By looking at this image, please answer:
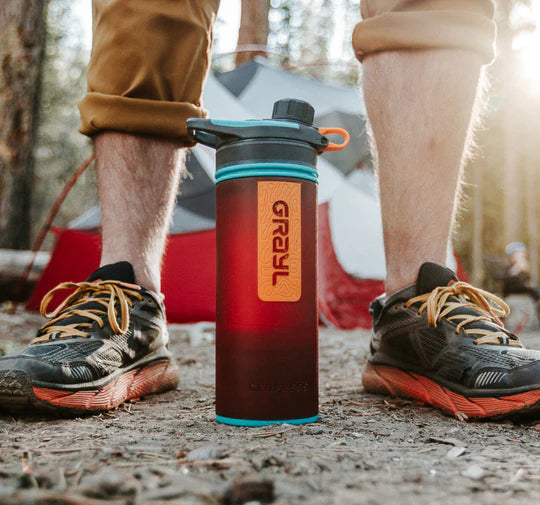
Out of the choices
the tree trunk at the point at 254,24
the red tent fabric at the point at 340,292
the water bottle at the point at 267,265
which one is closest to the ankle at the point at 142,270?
the water bottle at the point at 267,265

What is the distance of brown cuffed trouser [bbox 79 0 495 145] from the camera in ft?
5.12

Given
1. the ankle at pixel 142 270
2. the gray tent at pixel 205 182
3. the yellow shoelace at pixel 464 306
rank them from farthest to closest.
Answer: the gray tent at pixel 205 182 < the ankle at pixel 142 270 < the yellow shoelace at pixel 464 306

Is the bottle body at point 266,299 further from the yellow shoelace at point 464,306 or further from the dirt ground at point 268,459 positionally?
the yellow shoelace at point 464,306

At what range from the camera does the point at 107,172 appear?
1.62 m

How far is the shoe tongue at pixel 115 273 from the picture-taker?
1490 mm

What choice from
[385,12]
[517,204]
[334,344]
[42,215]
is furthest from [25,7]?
[42,215]

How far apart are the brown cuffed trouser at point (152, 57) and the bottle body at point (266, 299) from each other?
1.78ft

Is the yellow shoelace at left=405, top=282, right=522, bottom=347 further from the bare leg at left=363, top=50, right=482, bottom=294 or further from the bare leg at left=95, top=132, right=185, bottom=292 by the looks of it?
the bare leg at left=95, top=132, right=185, bottom=292

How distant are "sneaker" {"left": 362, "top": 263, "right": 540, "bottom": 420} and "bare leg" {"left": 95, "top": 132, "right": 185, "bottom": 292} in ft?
2.15

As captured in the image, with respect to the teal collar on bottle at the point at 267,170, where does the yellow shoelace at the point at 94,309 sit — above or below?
below

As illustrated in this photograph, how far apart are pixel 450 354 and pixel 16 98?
5.38 metres

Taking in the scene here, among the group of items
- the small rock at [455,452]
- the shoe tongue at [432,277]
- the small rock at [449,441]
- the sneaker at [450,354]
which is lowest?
the small rock at [449,441]

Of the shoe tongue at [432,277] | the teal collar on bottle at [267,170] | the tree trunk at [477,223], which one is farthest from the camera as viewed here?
the tree trunk at [477,223]

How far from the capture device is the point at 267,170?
3.70ft
